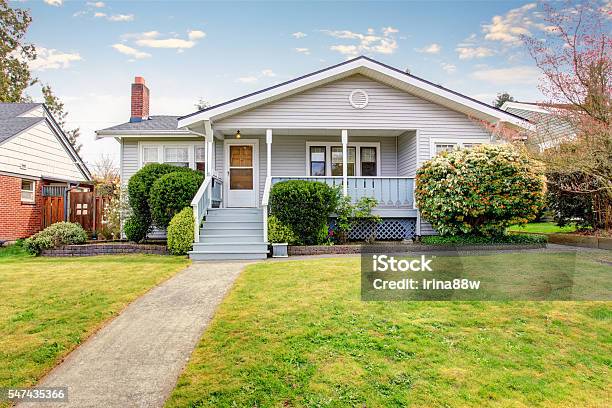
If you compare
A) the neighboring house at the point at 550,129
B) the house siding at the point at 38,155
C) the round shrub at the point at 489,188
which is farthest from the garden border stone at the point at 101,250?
the neighboring house at the point at 550,129

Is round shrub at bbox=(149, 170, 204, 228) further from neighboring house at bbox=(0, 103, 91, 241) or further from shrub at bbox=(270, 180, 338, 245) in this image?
neighboring house at bbox=(0, 103, 91, 241)

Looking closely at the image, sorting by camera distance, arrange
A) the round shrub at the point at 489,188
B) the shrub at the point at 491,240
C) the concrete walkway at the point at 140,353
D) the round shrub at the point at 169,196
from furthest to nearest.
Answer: the round shrub at the point at 169,196 → the shrub at the point at 491,240 → the round shrub at the point at 489,188 → the concrete walkway at the point at 140,353

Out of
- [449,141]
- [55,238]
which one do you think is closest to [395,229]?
[449,141]

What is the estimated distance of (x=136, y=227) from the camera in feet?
39.6

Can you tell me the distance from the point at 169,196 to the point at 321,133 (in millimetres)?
5359

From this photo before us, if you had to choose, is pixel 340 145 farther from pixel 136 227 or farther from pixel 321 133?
pixel 136 227

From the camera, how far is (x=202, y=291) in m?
6.69

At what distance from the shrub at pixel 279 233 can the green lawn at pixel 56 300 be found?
2289mm

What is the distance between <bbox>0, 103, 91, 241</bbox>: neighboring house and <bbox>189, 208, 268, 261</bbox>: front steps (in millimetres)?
7972

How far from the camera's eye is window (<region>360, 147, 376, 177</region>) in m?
14.4

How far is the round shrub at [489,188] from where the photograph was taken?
407 inches

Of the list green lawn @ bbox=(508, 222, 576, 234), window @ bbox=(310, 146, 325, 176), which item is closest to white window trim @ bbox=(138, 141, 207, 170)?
window @ bbox=(310, 146, 325, 176)

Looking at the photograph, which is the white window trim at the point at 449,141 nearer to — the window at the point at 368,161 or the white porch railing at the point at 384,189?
the white porch railing at the point at 384,189

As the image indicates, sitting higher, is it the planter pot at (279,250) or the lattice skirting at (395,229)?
the lattice skirting at (395,229)
